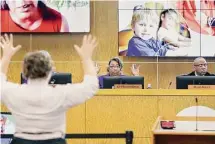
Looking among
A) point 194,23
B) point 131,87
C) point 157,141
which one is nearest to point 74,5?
A: point 194,23

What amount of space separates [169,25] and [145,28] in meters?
0.41

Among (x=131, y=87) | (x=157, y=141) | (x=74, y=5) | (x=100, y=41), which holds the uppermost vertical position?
(x=74, y=5)

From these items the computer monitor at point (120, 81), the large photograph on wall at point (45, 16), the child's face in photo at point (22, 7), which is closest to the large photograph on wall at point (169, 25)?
the large photograph on wall at point (45, 16)

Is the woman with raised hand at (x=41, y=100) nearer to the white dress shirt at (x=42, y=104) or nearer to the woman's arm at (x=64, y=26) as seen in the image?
the white dress shirt at (x=42, y=104)

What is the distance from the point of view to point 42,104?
126 inches

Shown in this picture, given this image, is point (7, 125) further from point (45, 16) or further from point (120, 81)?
point (45, 16)

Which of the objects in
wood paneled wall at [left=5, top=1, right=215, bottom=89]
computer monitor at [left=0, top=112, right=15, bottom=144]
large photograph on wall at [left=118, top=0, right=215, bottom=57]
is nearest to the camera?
computer monitor at [left=0, top=112, right=15, bottom=144]

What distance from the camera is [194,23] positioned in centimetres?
945

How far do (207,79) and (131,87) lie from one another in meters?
0.86

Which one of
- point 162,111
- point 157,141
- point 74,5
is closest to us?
point 157,141

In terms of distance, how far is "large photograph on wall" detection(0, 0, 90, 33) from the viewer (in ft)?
31.1

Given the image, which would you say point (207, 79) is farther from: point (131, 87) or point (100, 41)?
point (100, 41)

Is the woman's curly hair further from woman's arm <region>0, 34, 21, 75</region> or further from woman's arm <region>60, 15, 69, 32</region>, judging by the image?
woman's arm <region>60, 15, 69, 32</region>

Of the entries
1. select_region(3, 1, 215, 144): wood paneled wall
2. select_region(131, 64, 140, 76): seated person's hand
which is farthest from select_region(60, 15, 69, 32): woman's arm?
select_region(131, 64, 140, 76): seated person's hand
